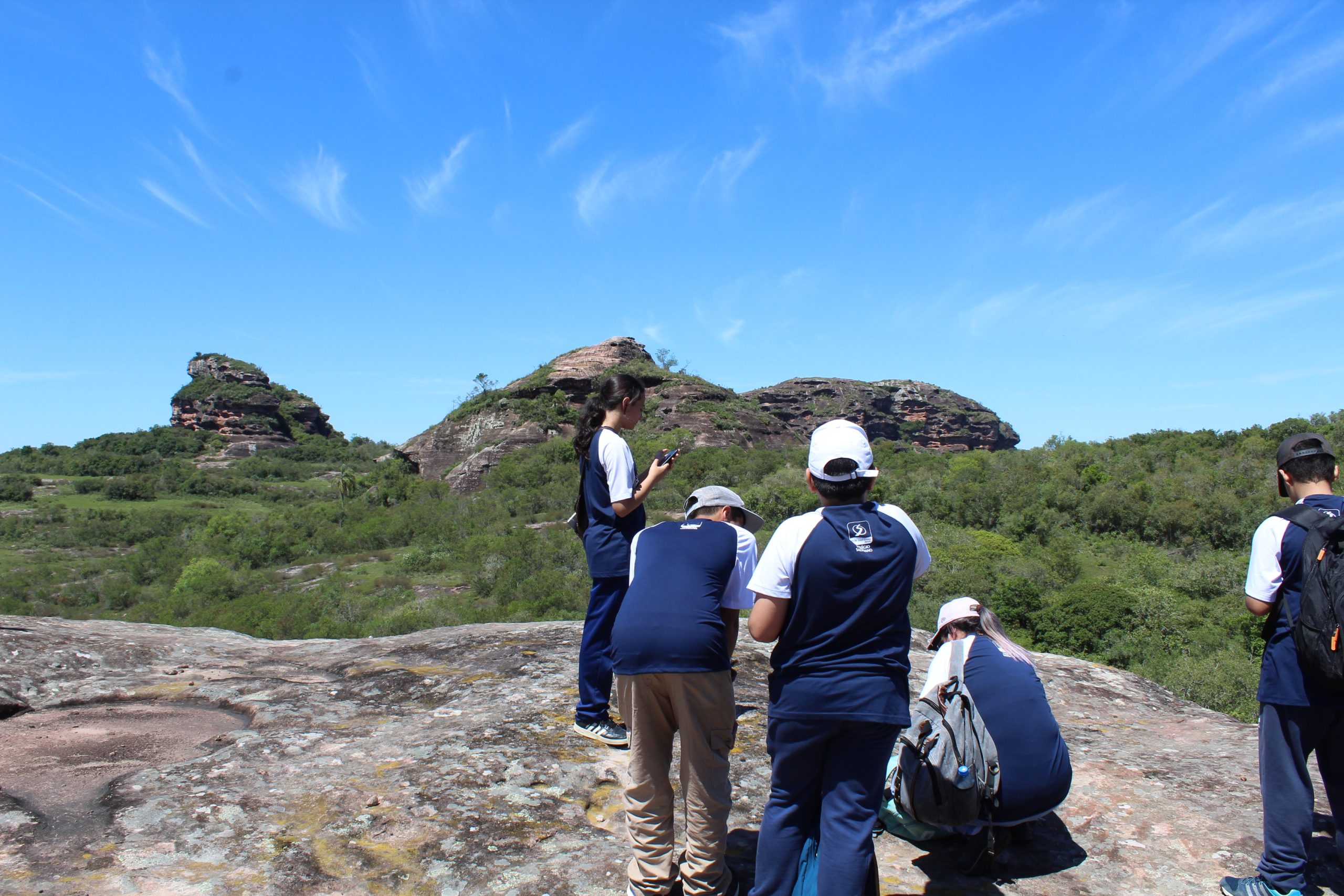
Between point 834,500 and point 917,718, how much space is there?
1.17 metres

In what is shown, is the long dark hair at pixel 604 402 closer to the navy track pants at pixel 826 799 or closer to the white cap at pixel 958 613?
the white cap at pixel 958 613

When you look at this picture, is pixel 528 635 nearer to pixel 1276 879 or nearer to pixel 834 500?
pixel 834 500

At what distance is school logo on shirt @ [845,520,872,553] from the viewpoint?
2.29 m

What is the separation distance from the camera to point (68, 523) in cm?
4822

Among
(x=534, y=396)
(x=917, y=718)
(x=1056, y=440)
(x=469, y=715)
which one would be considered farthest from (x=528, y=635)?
(x=534, y=396)

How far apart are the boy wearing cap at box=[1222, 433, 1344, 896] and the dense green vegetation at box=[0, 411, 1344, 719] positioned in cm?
1143

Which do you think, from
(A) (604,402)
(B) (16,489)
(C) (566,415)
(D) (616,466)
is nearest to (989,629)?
(D) (616,466)

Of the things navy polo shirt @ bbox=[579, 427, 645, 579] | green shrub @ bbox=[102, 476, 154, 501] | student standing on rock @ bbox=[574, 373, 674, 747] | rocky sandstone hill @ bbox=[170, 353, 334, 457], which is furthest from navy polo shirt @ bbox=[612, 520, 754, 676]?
rocky sandstone hill @ bbox=[170, 353, 334, 457]

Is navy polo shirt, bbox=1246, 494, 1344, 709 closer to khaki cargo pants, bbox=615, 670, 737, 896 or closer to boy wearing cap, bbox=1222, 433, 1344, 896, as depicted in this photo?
boy wearing cap, bbox=1222, 433, 1344, 896

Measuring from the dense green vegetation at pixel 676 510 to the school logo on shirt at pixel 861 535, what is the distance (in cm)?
1295

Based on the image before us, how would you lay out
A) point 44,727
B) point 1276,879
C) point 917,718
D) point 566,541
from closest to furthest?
point 1276,879 < point 917,718 < point 44,727 < point 566,541

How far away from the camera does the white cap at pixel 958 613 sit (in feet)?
9.98

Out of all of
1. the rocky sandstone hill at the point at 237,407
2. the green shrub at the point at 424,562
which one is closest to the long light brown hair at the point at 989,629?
the green shrub at the point at 424,562

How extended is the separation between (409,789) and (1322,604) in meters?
3.37
